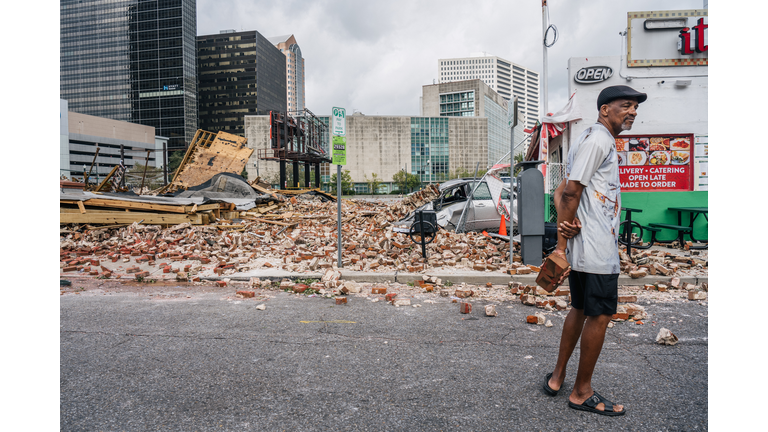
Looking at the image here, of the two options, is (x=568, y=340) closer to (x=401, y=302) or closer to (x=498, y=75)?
(x=401, y=302)

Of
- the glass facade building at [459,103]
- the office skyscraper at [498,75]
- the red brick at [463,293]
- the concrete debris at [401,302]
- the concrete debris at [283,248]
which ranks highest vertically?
the office skyscraper at [498,75]

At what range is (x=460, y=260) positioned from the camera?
24.5ft

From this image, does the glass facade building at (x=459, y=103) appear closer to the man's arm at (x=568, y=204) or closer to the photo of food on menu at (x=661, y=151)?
the photo of food on menu at (x=661, y=151)

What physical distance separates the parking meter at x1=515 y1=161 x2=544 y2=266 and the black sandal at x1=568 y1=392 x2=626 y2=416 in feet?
15.2

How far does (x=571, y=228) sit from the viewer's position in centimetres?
252

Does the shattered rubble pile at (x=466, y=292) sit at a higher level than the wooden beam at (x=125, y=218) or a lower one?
lower

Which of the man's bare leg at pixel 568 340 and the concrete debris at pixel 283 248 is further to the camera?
the concrete debris at pixel 283 248

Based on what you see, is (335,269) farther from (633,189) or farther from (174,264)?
(633,189)

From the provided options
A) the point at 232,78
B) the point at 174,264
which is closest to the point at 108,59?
the point at 232,78

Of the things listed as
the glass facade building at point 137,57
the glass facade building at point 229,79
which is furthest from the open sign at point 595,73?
the glass facade building at point 229,79

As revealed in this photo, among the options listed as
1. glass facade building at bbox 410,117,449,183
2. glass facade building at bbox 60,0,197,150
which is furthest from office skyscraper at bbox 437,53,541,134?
glass facade building at bbox 60,0,197,150

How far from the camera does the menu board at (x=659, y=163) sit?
10.0 metres

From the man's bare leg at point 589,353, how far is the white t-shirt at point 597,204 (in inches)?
13.3

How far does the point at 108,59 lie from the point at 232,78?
34313 mm
